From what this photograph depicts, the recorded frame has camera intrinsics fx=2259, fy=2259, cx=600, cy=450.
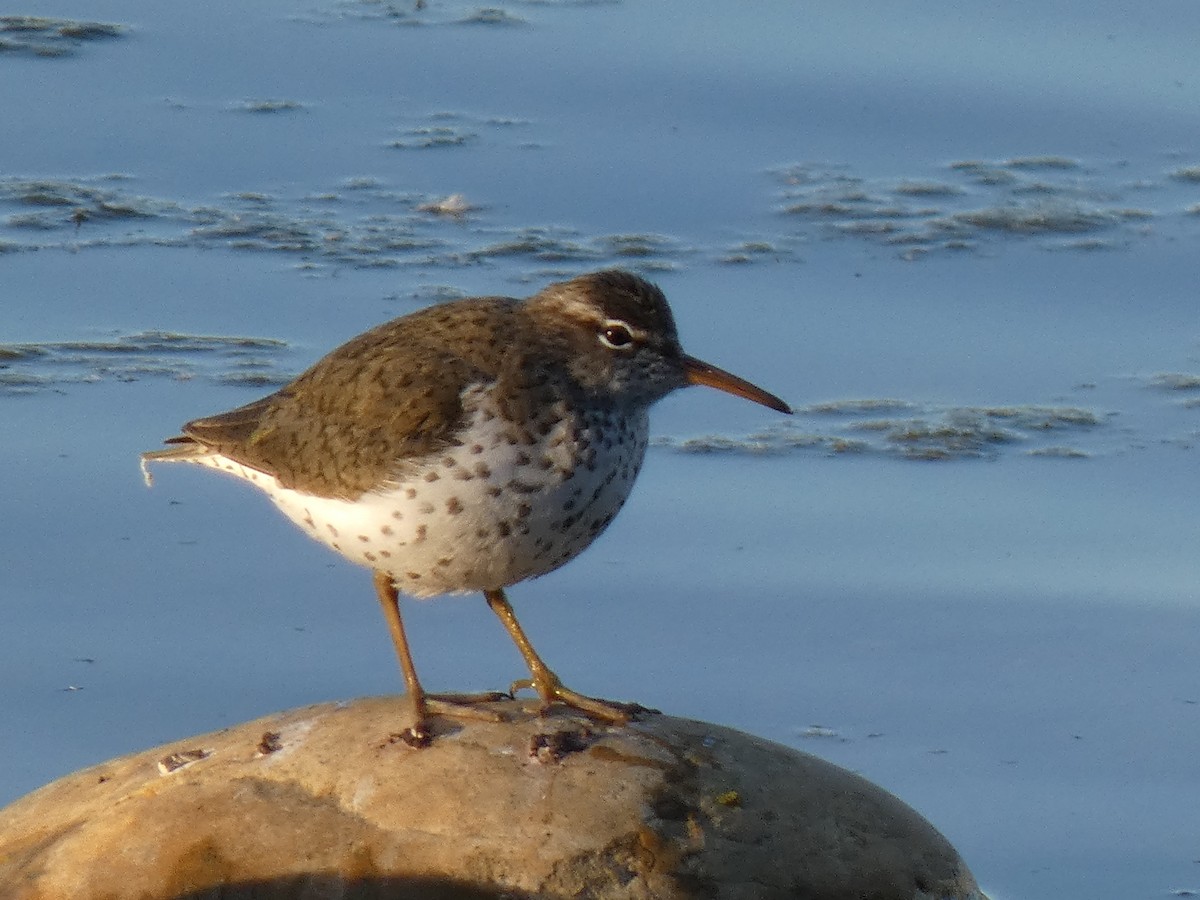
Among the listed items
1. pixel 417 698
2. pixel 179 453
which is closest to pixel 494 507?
pixel 417 698

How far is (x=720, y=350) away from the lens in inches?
416

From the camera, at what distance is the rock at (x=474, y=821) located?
6.58 metres

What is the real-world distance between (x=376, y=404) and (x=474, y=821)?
1.56m

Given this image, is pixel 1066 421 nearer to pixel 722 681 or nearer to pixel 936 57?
pixel 722 681

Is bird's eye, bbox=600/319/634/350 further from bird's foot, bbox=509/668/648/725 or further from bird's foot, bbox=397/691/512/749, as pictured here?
bird's foot, bbox=397/691/512/749

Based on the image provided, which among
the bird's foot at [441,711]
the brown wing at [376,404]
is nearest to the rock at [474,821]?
the bird's foot at [441,711]

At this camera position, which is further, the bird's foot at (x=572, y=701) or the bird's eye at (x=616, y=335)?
the bird's eye at (x=616, y=335)

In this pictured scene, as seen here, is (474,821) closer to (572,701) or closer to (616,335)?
(572,701)

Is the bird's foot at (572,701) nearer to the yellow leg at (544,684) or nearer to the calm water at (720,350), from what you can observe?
the yellow leg at (544,684)

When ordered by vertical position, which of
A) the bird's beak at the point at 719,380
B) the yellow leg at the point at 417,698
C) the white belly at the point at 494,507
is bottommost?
the yellow leg at the point at 417,698

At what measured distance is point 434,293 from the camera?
1118cm

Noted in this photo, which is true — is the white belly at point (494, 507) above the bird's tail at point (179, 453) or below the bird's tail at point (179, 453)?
above

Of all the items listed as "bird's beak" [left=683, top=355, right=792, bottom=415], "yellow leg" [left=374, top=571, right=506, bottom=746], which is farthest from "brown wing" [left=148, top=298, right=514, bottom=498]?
"bird's beak" [left=683, top=355, right=792, bottom=415]

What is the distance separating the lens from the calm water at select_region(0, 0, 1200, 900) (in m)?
8.29
